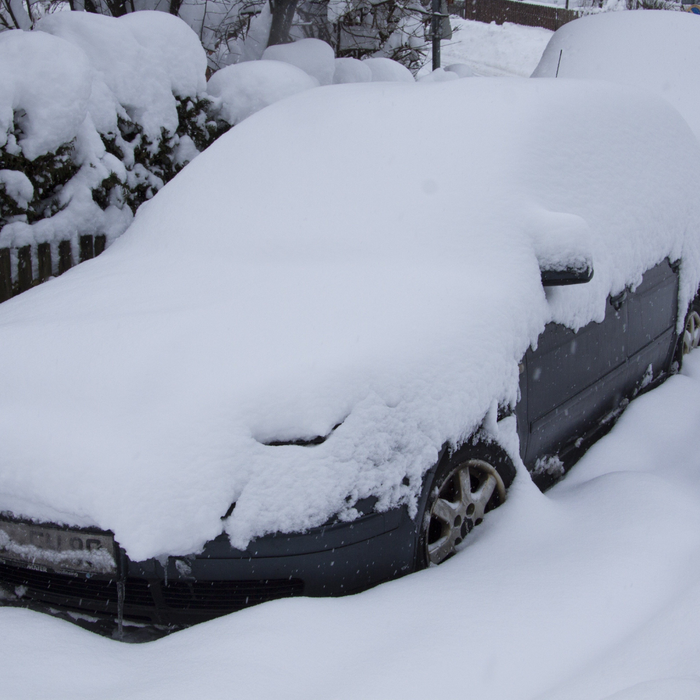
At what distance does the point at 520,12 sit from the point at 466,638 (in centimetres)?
2910

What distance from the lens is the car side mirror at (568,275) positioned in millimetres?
2529

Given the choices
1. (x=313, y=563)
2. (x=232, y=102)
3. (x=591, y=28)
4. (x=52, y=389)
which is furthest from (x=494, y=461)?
(x=591, y=28)

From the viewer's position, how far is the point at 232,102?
5867mm

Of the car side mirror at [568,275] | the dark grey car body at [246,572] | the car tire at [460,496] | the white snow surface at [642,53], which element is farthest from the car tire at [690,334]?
the white snow surface at [642,53]

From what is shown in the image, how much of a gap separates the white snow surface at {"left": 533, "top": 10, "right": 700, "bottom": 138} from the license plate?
5.71 m

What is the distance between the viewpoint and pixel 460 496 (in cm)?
230

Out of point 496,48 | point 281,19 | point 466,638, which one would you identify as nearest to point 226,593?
point 466,638

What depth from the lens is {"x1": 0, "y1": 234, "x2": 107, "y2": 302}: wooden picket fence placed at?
449 centimetres

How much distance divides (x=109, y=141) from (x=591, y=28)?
4714 mm

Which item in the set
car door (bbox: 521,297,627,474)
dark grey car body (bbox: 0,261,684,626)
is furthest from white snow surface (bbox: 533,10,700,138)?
dark grey car body (bbox: 0,261,684,626)

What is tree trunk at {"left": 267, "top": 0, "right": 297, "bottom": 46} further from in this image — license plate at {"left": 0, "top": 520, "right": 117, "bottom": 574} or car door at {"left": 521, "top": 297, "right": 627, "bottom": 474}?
license plate at {"left": 0, "top": 520, "right": 117, "bottom": 574}

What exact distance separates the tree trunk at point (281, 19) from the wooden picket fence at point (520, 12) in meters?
19.6

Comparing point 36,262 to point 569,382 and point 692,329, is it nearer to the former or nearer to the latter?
point 569,382

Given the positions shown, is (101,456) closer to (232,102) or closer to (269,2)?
A: (232,102)
